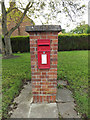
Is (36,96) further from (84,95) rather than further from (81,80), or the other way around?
(81,80)

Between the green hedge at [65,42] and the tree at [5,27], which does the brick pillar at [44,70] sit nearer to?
the tree at [5,27]

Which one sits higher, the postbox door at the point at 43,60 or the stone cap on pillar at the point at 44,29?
the stone cap on pillar at the point at 44,29

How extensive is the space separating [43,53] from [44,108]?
4.18 ft

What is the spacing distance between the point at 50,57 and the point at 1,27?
340 inches

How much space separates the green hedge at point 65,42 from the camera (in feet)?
42.7

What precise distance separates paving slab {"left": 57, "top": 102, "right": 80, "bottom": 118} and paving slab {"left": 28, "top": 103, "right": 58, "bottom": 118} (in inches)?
4.7

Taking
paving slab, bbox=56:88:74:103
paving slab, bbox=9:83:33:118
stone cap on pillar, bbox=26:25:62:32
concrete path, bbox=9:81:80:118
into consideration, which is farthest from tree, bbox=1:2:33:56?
paving slab, bbox=56:88:74:103

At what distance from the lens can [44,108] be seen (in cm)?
224

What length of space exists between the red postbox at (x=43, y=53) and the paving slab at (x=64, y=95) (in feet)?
3.38

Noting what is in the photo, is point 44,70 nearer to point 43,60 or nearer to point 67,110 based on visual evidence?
point 43,60

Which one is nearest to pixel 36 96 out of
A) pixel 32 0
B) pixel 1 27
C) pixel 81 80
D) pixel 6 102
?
pixel 6 102

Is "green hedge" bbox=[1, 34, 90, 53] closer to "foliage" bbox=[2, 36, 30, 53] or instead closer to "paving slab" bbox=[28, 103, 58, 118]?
"foliage" bbox=[2, 36, 30, 53]

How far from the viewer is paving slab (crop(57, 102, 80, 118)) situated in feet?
6.70

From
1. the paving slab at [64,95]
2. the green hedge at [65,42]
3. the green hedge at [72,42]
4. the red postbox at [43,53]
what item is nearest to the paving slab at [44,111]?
the paving slab at [64,95]
